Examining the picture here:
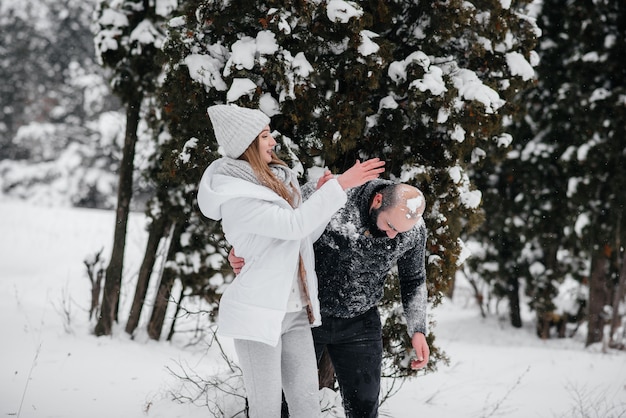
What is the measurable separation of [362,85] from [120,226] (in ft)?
12.3

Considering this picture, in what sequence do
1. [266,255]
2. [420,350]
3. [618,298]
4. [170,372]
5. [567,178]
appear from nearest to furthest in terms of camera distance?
[266,255], [420,350], [170,372], [618,298], [567,178]

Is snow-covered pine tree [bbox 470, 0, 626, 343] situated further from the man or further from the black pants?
the black pants

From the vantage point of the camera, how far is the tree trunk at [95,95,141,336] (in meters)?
5.91

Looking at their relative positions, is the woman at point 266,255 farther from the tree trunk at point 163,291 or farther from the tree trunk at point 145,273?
the tree trunk at point 145,273

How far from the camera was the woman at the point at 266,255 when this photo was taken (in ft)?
6.43

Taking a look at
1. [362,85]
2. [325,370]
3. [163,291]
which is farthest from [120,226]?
[362,85]

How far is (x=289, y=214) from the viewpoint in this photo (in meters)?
1.95

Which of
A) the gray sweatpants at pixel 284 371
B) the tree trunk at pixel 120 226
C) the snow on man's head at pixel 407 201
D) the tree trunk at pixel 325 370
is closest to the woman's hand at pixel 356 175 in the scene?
the snow on man's head at pixel 407 201

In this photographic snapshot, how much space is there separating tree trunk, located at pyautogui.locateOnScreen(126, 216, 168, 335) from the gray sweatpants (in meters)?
4.10

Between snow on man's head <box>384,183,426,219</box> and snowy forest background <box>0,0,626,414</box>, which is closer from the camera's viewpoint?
snow on man's head <box>384,183,426,219</box>

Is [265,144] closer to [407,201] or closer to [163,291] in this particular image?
[407,201]

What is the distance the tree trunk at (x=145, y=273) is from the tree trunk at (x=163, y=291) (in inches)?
6.9

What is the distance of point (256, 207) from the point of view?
6.47 feet

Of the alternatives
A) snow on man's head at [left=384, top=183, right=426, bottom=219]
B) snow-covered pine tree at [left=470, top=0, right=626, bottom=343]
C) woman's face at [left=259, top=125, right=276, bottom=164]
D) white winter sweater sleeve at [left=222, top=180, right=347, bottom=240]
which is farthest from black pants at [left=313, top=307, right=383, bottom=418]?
snow-covered pine tree at [left=470, top=0, right=626, bottom=343]
